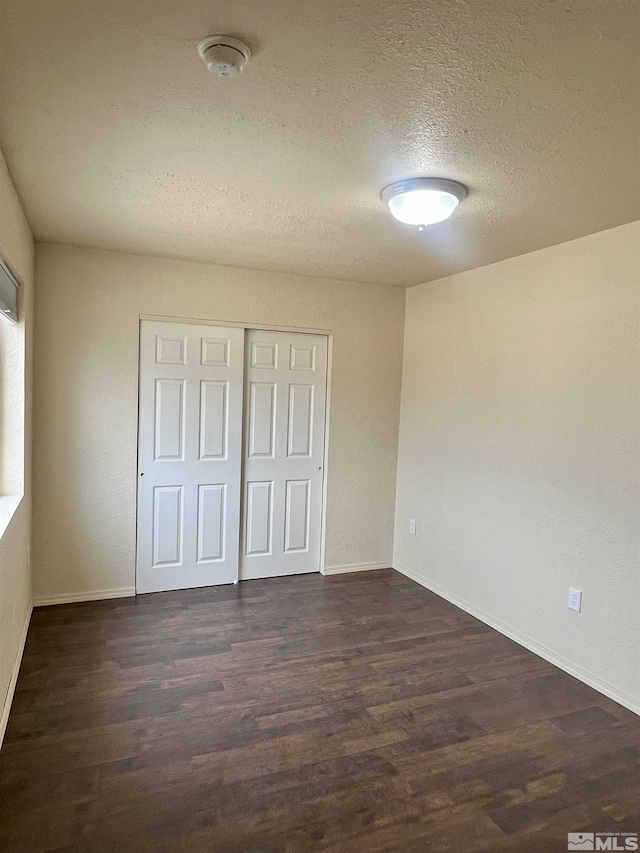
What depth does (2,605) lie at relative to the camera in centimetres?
232

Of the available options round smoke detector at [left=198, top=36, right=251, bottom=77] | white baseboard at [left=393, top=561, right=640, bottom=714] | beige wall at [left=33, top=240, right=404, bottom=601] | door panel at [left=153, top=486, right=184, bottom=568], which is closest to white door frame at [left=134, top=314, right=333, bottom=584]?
beige wall at [left=33, top=240, right=404, bottom=601]

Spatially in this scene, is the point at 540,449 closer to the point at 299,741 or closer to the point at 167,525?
the point at 299,741

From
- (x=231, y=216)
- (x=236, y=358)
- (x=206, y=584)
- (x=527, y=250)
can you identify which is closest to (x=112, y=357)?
(x=236, y=358)

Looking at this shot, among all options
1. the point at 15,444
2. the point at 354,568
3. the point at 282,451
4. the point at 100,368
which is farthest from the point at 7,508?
the point at 354,568

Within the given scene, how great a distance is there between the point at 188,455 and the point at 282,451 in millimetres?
747

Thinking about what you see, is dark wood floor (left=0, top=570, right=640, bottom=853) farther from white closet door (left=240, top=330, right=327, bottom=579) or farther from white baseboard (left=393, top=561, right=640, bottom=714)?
white closet door (left=240, top=330, right=327, bottom=579)

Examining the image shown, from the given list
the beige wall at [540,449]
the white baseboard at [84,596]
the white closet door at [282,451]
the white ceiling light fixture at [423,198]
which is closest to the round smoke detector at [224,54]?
the white ceiling light fixture at [423,198]

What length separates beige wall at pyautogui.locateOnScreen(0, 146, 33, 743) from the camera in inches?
95.0

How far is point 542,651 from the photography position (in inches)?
128

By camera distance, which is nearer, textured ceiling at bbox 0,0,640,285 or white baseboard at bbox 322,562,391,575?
textured ceiling at bbox 0,0,640,285

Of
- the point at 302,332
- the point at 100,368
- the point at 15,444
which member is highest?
the point at 302,332

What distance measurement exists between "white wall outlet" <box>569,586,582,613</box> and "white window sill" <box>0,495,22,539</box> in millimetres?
2840

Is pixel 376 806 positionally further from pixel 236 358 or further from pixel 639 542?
pixel 236 358

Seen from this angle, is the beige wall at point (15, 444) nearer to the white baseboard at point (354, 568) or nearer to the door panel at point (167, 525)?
the door panel at point (167, 525)
